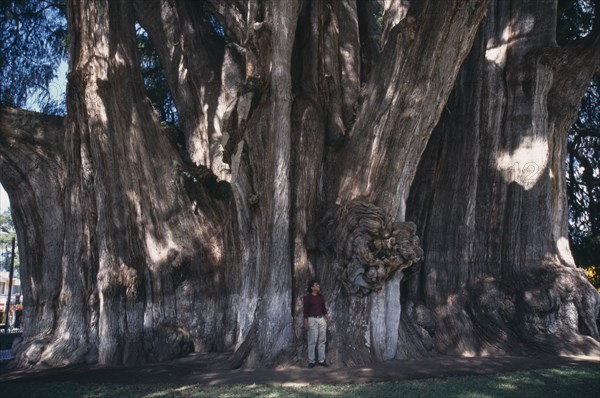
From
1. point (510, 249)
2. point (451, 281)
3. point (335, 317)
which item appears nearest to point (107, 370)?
point (335, 317)

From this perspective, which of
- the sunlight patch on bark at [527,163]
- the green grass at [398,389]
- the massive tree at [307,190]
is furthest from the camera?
the sunlight patch on bark at [527,163]

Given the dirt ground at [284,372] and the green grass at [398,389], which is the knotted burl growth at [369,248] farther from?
the green grass at [398,389]

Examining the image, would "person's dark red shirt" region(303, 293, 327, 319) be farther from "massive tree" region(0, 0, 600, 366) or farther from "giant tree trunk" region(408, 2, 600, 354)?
"giant tree trunk" region(408, 2, 600, 354)

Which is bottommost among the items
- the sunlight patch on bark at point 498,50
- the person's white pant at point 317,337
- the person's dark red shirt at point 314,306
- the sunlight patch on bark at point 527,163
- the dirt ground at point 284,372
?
the dirt ground at point 284,372

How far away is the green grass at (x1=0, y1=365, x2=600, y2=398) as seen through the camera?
679 centimetres

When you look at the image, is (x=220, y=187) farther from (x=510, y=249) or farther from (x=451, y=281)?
(x=510, y=249)

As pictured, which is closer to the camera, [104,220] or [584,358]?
[584,358]

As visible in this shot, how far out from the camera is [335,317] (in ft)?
30.8

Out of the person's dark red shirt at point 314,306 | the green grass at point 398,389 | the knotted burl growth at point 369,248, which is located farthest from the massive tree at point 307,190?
the green grass at point 398,389

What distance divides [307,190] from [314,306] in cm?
191

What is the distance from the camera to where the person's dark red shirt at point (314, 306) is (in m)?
9.02

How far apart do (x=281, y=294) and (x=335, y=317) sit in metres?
0.87

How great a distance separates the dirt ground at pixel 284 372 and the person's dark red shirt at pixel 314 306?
2.42ft

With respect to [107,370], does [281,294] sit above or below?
above
